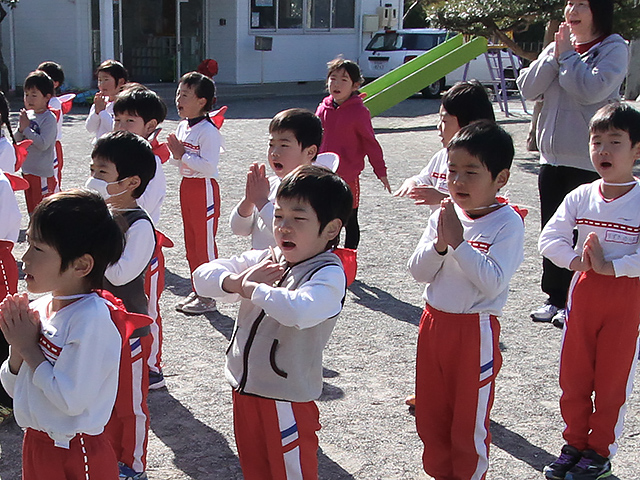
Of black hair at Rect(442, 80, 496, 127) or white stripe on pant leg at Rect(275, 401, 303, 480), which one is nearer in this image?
white stripe on pant leg at Rect(275, 401, 303, 480)

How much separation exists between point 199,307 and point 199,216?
61 centimetres

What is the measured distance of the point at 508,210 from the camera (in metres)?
3.14

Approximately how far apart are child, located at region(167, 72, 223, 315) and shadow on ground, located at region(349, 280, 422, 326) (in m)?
1.09

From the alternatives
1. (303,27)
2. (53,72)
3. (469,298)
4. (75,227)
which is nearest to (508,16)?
(53,72)

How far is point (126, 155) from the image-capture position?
346 centimetres

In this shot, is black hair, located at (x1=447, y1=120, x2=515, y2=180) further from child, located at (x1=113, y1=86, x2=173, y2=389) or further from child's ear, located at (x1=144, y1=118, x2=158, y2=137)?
child's ear, located at (x1=144, y1=118, x2=158, y2=137)

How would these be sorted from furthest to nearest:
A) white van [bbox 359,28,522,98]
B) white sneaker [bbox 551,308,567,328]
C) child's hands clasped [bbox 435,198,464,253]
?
1. white van [bbox 359,28,522,98]
2. white sneaker [bbox 551,308,567,328]
3. child's hands clasped [bbox 435,198,464,253]

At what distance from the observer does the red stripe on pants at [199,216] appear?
219 inches

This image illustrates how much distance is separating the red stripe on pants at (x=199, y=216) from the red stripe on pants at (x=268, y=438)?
295 cm

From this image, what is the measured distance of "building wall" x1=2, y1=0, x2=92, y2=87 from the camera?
21.3m

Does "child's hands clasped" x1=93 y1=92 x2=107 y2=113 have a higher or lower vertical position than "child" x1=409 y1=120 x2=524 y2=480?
higher

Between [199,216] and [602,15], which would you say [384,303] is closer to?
[199,216]

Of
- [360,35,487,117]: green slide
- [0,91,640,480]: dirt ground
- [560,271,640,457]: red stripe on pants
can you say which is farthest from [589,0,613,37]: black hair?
[360,35,487,117]: green slide

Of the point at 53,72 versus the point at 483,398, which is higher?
the point at 53,72
